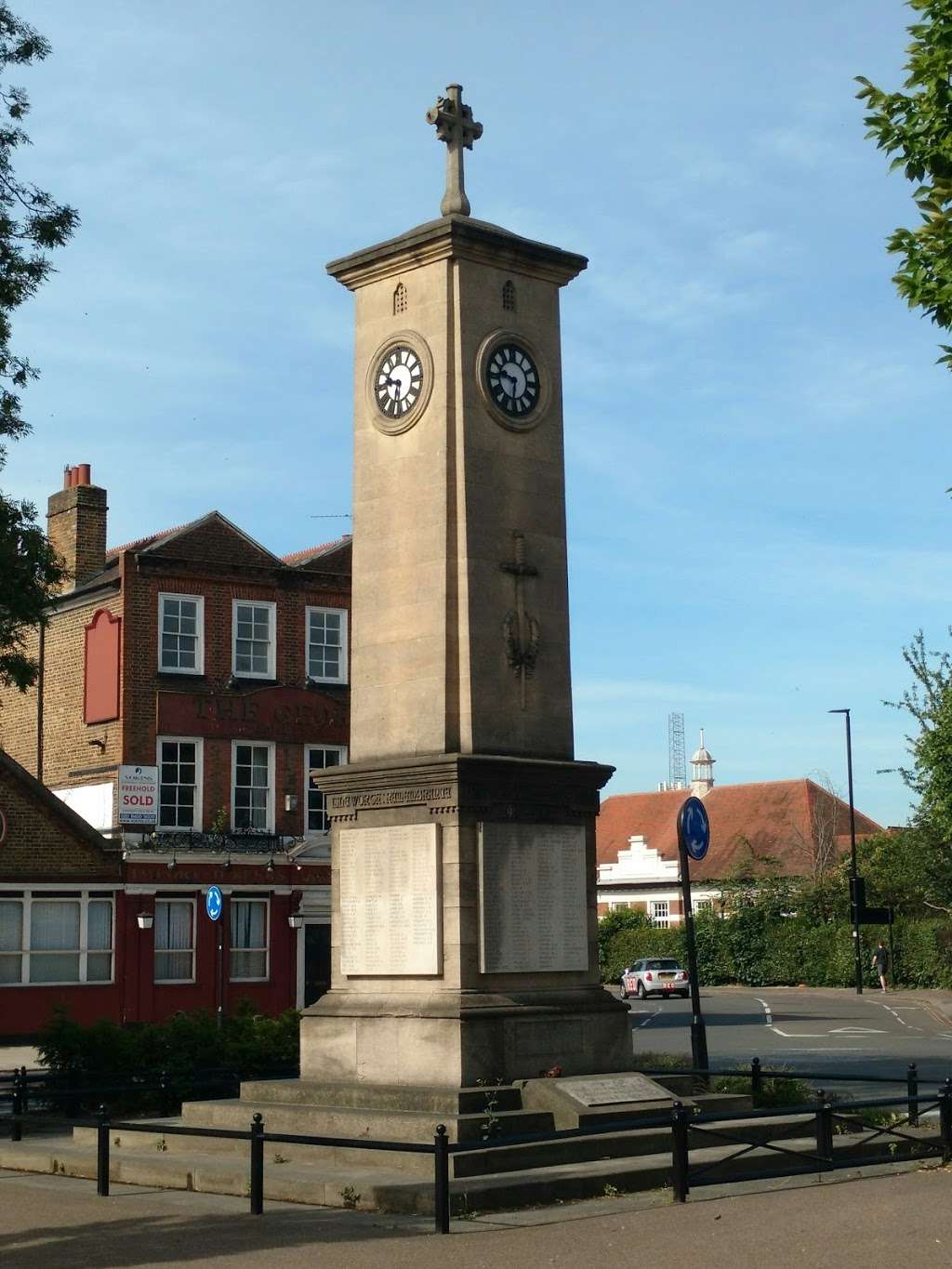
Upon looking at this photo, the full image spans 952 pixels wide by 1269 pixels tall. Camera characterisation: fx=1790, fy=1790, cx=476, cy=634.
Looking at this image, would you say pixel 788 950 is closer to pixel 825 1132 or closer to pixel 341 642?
pixel 341 642

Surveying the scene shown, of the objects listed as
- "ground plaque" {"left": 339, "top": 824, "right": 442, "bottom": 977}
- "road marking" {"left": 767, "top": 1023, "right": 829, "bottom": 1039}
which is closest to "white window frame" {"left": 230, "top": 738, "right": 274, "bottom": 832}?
"road marking" {"left": 767, "top": 1023, "right": 829, "bottom": 1039}

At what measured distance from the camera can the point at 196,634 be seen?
145 feet

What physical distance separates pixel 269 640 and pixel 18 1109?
25714mm

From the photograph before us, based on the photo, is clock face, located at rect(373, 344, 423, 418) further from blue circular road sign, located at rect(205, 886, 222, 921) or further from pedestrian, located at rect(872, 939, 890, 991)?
pedestrian, located at rect(872, 939, 890, 991)

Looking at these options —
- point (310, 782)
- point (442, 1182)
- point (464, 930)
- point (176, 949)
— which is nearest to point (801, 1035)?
point (310, 782)

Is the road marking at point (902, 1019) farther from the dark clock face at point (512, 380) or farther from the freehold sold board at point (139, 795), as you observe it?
the dark clock face at point (512, 380)

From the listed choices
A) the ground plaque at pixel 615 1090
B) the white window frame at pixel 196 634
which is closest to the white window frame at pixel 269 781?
the white window frame at pixel 196 634

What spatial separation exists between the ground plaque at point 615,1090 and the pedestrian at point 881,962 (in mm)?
43761

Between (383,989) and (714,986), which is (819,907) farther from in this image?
(383,989)

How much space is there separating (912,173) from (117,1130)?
11.4 metres

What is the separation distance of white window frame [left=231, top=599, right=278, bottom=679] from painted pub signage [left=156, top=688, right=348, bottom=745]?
55 cm

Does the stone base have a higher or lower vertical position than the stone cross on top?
lower

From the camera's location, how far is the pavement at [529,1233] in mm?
11859

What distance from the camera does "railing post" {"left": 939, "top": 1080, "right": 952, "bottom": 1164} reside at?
1594 cm
